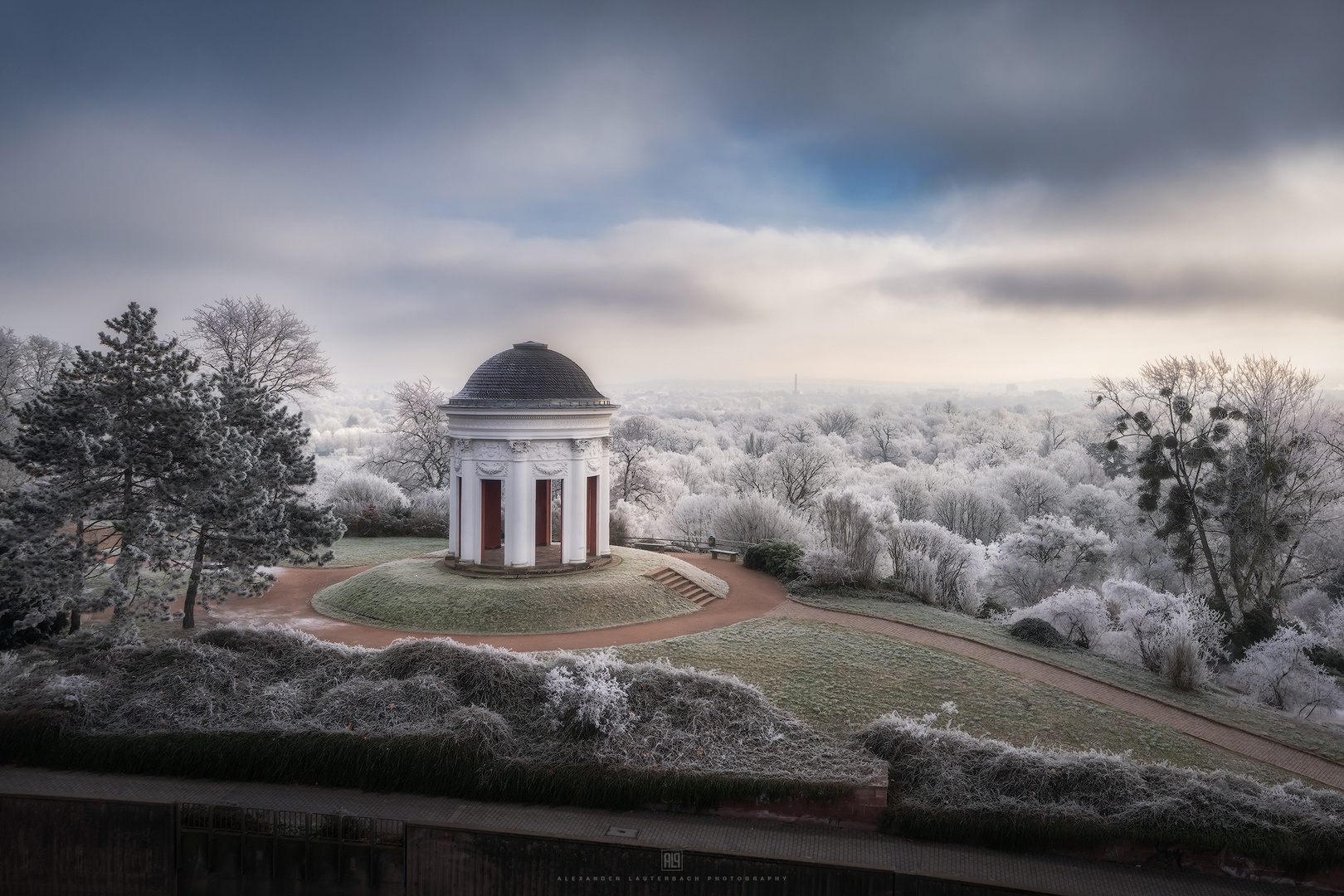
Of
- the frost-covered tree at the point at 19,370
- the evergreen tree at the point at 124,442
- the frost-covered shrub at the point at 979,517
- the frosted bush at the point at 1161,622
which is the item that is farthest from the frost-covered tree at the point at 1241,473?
the frost-covered tree at the point at 19,370

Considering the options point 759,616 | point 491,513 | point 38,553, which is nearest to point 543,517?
point 491,513

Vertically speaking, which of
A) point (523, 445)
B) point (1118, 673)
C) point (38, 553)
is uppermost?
point (523, 445)

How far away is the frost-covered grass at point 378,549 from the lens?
29.6 metres

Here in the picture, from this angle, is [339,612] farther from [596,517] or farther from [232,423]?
[596,517]

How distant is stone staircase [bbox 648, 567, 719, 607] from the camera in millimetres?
24438

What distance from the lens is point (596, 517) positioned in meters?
26.2

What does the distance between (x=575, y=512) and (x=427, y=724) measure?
11.3m

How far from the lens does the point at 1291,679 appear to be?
2039 centimetres

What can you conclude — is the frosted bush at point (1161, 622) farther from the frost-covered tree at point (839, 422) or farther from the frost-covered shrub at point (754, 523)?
the frost-covered tree at point (839, 422)

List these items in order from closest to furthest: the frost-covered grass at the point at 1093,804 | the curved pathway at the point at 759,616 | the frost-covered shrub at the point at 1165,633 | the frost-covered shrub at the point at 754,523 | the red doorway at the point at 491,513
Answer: the frost-covered grass at the point at 1093,804 < the curved pathway at the point at 759,616 < the frost-covered shrub at the point at 1165,633 < the red doorway at the point at 491,513 < the frost-covered shrub at the point at 754,523

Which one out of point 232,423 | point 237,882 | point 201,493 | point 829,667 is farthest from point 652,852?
point 232,423

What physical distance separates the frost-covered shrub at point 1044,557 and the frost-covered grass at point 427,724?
67.8 ft

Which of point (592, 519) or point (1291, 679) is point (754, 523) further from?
point (1291, 679)

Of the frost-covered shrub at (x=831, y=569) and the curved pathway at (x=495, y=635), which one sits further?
the frost-covered shrub at (x=831, y=569)
